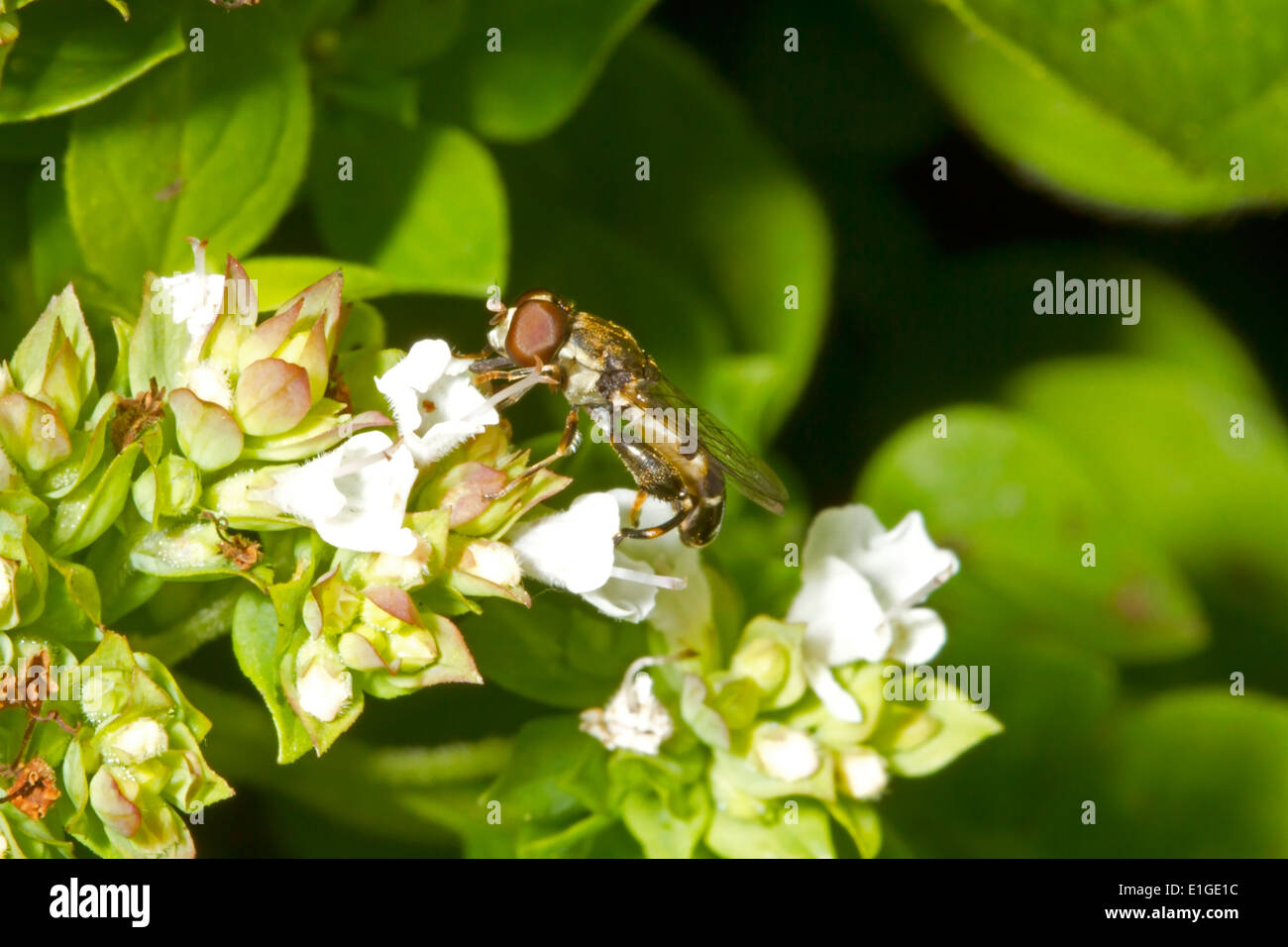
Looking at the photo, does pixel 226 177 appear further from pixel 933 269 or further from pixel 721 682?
pixel 933 269

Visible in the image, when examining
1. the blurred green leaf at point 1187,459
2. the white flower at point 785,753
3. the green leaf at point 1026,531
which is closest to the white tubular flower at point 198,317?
the white flower at point 785,753

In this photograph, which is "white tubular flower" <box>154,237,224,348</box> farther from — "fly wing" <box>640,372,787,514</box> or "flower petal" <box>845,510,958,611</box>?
"flower petal" <box>845,510,958,611</box>

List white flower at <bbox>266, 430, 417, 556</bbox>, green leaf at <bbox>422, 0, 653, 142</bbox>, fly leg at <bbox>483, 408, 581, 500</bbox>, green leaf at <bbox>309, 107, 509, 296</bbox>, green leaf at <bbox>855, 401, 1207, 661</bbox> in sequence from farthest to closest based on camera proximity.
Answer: green leaf at <bbox>855, 401, 1207, 661</bbox>
green leaf at <bbox>422, 0, 653, 142</bbox>
green leaf at <bbox>309, 107, 509, 296</bbox>
fly leg at <bbox>483, 408, 581, 500</bbox>
white flower at <bbox>266, 430, 417, 556</bbox>

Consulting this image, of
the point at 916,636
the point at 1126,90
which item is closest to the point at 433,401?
the point at 916,636

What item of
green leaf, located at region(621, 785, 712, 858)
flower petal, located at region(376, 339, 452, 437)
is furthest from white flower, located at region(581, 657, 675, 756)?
flower petal, located at region(376, 339, 452, 437)

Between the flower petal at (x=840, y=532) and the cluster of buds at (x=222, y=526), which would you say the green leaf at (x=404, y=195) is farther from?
the flower petal at (x=840, y=532)

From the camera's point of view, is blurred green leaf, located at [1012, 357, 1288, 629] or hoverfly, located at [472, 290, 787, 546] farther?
blurred green leaf, located at [1012, 357, 1288, 629]
